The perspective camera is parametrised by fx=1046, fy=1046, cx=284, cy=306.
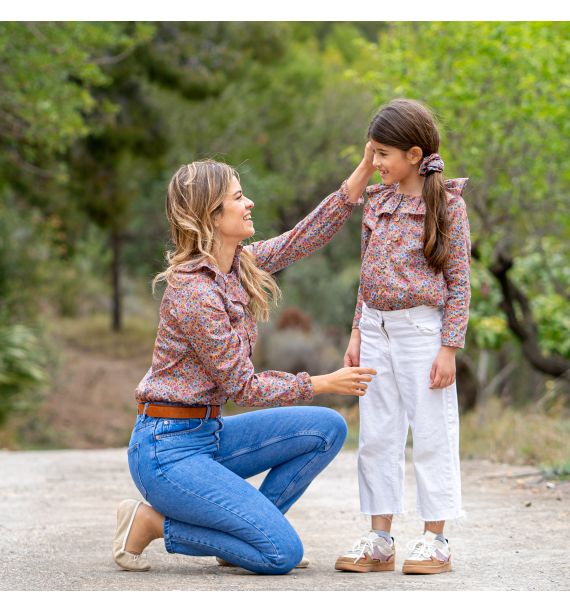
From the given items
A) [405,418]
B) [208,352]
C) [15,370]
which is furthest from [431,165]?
[15,370]

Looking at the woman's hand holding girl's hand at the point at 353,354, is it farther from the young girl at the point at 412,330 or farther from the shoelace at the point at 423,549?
the shoelace at the point at 423,549

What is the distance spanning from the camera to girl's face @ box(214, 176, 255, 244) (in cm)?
392

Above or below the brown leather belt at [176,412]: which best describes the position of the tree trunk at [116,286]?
below

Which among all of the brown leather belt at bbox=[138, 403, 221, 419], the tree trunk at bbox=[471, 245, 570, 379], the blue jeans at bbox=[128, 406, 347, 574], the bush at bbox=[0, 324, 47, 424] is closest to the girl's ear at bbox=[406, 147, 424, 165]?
the blue jeans at bbox=[128, 406, 347, 574]

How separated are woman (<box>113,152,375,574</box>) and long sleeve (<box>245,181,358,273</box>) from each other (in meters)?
0.17

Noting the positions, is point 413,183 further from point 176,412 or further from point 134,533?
point 134,533

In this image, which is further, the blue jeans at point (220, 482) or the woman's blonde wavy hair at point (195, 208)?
the woman's blonde wavy hair at point (195, 208)

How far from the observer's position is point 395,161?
3865mm

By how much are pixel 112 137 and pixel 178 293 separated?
15128mm

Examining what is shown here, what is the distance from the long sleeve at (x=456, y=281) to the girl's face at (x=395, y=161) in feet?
0.69

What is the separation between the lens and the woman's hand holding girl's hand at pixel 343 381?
3.71 meters

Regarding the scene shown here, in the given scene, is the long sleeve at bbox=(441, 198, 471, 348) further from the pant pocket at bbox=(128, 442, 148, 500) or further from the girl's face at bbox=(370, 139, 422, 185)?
the pant pocket at bbox=(128, 442, 148, 500)

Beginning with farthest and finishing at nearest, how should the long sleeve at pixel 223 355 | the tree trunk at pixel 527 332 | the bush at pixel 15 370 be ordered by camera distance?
the bush at pixel 15 370, the tree trunk at pixel 527 332, the long sleeve at pixel 223 355

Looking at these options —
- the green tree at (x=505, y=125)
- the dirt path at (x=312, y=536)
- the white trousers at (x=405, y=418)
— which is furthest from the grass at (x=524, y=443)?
the white trousers at (x=405, y=418)
